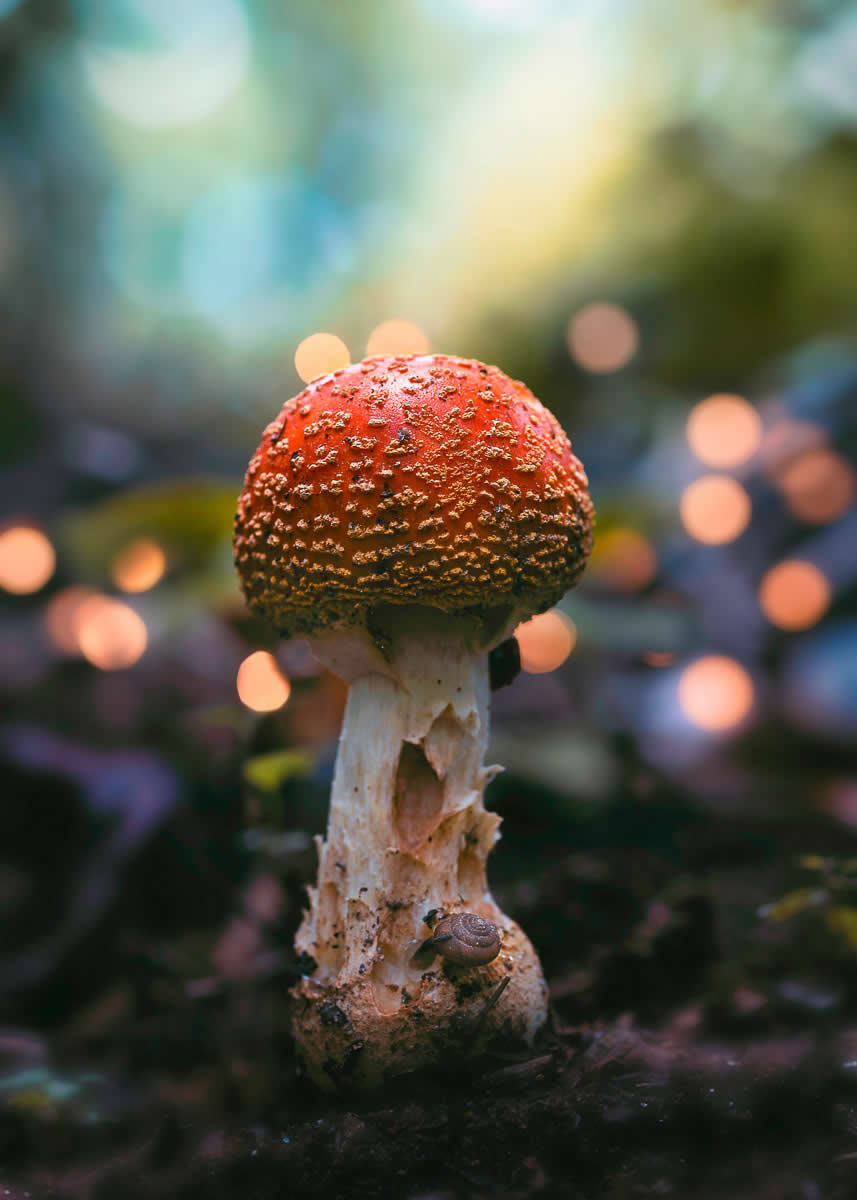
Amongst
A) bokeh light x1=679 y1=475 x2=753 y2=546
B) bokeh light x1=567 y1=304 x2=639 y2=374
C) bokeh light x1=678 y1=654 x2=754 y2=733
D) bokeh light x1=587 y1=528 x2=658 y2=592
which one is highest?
bokeh light x1=567 y1=304 x2=639 y2=374

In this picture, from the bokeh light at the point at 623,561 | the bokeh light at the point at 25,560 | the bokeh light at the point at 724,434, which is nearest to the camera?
the bokeh light at the point at 623,561

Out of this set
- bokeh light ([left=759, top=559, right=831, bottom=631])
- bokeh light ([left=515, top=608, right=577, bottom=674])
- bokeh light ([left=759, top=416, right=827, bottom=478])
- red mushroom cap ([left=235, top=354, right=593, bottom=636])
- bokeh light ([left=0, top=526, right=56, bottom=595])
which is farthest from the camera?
bokeh light ([left=759, top=416, right=827, bottom=478])

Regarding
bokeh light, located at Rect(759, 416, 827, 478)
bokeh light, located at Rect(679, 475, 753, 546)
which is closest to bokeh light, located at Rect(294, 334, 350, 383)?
bokeh light, located at Rect(679, 475, 753, 546)

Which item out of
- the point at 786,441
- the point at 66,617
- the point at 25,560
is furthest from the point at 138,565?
the point at 786,441

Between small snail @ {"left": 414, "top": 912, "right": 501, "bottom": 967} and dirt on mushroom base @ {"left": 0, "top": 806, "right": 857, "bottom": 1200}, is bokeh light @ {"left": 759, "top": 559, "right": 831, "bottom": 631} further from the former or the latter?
small snail @ {"left": 414, "top": 912, "right": 501, "bottom": 967}

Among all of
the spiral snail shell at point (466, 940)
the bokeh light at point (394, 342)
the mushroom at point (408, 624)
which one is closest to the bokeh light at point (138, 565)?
Answer: the bokeh light at point (394, 342)

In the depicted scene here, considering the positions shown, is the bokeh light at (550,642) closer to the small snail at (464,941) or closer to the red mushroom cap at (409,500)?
the red mushroom cap at (409,500)
